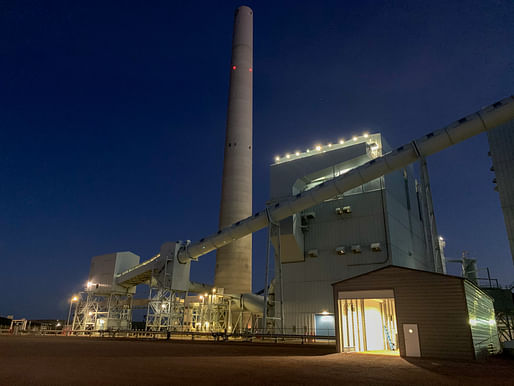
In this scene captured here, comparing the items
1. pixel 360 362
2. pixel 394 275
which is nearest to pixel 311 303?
pixel 394 275

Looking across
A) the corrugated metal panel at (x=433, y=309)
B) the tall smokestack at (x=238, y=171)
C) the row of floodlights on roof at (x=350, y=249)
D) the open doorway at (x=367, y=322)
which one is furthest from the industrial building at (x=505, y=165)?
the tall smokestack at (x=238, y=171)

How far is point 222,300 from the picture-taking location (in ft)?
138

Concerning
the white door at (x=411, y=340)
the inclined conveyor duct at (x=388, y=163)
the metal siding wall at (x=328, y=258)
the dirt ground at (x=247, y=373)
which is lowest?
the dirt ground at (x=247, y=373)

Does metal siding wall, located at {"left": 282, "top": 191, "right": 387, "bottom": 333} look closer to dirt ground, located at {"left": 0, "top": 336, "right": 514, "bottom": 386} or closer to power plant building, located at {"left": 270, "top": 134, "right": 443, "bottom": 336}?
power plant building, located at {"left": 270, "top": 134, "right": 443, "bottom": 336}

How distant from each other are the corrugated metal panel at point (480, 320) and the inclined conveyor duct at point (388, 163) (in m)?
12.6

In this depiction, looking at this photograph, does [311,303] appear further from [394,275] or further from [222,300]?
[394,275]

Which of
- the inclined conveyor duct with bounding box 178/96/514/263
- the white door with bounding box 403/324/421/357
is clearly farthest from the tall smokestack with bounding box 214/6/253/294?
the white door with bounding box 403/324/421/357

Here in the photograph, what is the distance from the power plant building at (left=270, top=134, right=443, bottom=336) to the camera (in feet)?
115

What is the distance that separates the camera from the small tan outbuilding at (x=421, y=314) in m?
15.7

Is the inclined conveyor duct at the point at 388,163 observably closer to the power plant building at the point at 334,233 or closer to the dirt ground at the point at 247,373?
the power plant building at the point at 334,233

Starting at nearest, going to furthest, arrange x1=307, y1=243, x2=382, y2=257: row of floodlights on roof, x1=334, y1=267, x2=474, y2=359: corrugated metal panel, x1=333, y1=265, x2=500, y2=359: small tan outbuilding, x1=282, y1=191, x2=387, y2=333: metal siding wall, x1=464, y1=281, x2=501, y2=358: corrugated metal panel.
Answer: x1=334, y1=267, x2=474, y2=359: corrugated metal panel, x1=333, y1=265, x2=500, y2=359: small tan outbuilding, x1=464, y1=281, x2=501, y2=358: corrugated metal panel, x1=307, y1=243, x2=382, y2=257: row of floodlights on roof, x1=282, y1=191, x2=387, y2=333: metal siding wall

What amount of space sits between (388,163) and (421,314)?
16218 millimetres

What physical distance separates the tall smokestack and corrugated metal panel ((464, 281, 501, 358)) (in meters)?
30.9

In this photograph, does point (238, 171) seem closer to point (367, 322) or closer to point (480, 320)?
point (367, 322)
